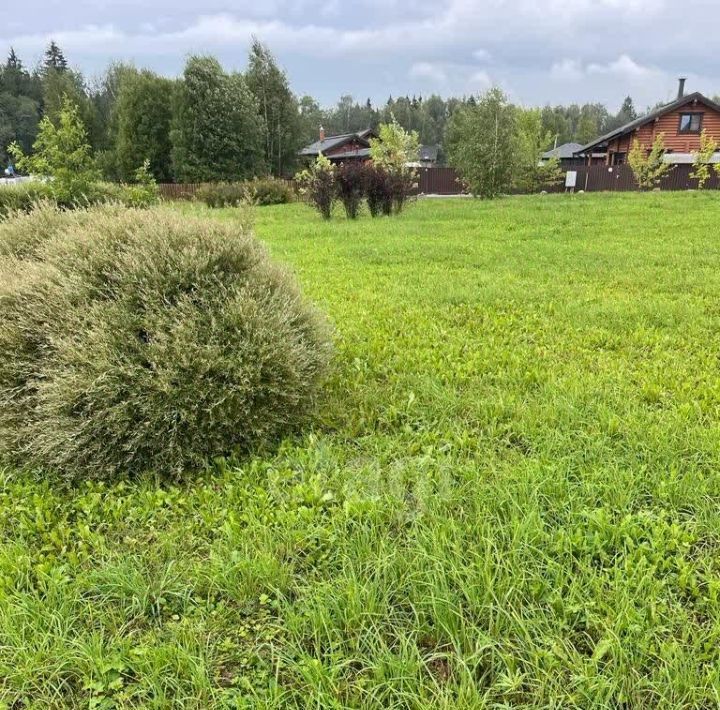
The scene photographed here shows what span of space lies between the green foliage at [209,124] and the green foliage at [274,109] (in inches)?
98.7

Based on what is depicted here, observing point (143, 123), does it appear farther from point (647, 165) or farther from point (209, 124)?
point (647, 165)

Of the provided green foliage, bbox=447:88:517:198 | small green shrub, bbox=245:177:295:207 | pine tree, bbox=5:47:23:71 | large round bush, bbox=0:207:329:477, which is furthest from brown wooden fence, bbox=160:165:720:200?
pine tree, bbox=5:47:23:71

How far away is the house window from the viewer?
27.0 metres

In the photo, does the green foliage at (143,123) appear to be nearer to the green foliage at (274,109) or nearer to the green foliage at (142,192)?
the green foliage at (274,109)

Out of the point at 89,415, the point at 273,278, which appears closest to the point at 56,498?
the point at 89,415

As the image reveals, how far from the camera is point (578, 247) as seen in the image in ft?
24.7

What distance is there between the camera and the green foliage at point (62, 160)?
9508 millimetres

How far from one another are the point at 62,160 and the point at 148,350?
9109 mm

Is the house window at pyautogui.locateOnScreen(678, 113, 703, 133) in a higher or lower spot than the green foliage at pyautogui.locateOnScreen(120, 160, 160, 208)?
higher

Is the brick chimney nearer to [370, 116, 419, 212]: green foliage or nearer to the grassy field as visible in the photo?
[370, 116, 419, 212]: green foliage

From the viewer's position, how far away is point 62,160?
9.66 m

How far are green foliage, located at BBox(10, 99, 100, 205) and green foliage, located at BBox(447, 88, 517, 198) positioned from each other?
10.2 meters

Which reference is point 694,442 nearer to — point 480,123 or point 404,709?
point 404,709

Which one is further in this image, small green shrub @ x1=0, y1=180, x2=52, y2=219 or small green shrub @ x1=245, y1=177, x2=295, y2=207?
small green shrub @ x1=245, y1=177, x2=295, y2=207
